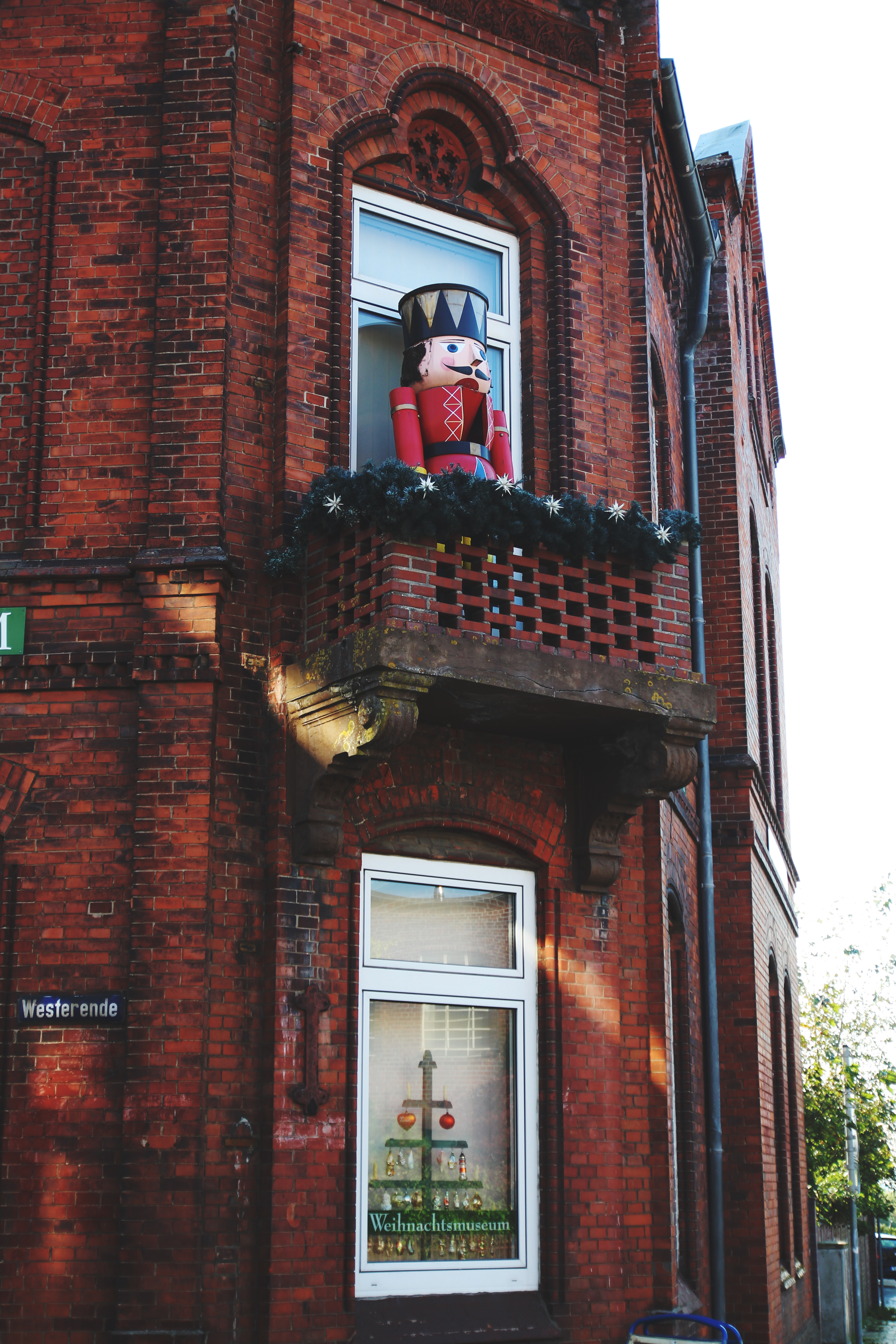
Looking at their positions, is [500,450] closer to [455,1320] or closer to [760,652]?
[455,1320]

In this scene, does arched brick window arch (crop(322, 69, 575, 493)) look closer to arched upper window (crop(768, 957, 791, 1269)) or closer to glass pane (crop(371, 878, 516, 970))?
glass pane (crop(371, 878, 516, 970))

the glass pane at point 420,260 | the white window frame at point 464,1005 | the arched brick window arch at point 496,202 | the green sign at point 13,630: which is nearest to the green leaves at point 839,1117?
the white window frame at point 464,1005

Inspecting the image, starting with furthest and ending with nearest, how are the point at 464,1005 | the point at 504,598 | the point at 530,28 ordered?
the point at 530,28, the point at 464,1005, the point at 504,598

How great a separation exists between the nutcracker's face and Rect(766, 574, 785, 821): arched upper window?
383 inches

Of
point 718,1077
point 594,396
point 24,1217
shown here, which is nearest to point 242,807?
point 24,1217

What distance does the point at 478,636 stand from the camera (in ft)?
27.7

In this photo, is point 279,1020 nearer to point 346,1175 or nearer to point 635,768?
point 346,1175

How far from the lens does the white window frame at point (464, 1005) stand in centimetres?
854

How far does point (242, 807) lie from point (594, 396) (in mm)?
4098

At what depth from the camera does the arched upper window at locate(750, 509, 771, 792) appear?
56.3 ft

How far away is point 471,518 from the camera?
27.9 ft

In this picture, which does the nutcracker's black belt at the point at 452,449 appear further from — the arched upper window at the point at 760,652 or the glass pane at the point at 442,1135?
the arched upper window at the point at 760,652

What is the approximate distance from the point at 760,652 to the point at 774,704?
153 cm

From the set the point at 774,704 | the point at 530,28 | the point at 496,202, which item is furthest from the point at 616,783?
the point at 774,704
